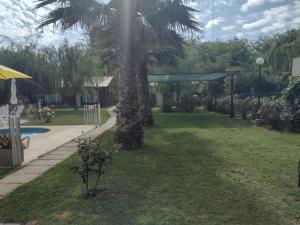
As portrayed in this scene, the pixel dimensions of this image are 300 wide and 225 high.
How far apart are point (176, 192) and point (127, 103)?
4367 mm

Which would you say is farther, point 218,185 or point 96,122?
point 96,122

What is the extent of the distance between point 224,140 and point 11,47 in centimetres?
2272

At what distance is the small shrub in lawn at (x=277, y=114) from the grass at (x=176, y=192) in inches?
160

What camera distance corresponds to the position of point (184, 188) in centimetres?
532

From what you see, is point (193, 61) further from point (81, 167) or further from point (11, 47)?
point (81, 167)

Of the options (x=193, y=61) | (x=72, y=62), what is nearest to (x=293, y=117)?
(x=72, y=62)

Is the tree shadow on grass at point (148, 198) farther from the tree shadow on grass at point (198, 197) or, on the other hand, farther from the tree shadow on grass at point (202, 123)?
the tree shadow on grass at point (202, 123)

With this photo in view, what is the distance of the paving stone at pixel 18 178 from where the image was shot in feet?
19.5

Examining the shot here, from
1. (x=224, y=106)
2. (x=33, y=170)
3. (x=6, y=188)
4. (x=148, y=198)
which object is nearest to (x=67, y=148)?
(x=33, y=170)

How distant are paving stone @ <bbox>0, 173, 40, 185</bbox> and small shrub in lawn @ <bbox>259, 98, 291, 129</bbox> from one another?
9.79 metres

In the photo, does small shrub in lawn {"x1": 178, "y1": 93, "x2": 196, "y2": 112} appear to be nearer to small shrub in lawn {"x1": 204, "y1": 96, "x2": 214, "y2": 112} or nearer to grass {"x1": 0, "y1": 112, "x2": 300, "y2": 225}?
small shrub in lawn {"x1": 204, "y1": 96, "x2": 214, "y2": 112}

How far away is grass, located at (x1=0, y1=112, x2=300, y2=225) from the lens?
420 cm

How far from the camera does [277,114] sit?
1243 cm

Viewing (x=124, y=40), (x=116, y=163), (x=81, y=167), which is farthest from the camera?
(x=124, y=40)
